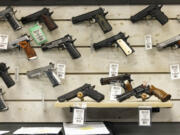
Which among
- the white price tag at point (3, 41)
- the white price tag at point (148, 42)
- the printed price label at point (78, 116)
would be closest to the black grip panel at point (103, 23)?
the white price tag at point (148, 42)

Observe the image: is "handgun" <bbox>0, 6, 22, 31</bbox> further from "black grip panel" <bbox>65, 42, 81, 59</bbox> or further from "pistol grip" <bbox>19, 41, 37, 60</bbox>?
"black grip panel" <bbox>65, 42, 81, 59</bbox>

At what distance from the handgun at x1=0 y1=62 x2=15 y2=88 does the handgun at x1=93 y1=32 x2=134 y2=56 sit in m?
0.69

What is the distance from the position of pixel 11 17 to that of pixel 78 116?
0.93 m

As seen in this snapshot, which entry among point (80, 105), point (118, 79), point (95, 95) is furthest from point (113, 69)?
point (80, 105)

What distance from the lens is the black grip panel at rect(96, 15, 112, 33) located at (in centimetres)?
192

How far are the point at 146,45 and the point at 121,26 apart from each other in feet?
0.82

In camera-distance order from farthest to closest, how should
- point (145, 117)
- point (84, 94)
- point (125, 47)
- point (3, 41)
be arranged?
point (3, 41) → point (125, 47) → point (84, 94) → point (145, 117)

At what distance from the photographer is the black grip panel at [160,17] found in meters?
1.91

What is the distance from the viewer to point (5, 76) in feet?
6.31

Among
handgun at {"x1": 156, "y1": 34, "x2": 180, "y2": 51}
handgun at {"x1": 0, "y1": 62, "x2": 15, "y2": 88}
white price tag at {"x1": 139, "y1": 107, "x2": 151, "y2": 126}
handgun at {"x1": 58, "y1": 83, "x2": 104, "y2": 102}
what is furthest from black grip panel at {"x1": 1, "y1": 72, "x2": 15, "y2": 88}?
handgun at {"x1": 156, "y1": 34, "x2": 180, "y2": 51}

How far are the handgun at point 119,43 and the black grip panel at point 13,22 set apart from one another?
609 millimetres

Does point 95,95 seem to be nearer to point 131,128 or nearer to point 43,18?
point 131,128

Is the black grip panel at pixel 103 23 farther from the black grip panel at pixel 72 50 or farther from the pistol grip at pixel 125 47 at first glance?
the black grip panel at pixel 72 50

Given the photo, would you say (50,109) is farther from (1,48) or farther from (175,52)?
(175,52)
